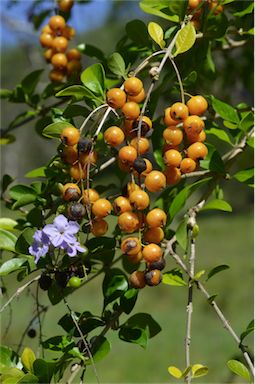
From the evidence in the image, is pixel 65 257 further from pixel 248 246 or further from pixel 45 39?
pixel 248 246

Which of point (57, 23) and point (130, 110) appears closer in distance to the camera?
point (130, 110)

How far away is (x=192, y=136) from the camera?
892 millimetres

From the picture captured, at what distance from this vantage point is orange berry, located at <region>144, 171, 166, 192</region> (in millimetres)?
856

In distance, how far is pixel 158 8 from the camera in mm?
1079

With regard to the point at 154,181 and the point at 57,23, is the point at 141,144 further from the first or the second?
the point at 57,23

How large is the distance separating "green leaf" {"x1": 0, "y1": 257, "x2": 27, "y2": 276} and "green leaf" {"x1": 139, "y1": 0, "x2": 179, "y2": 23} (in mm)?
431

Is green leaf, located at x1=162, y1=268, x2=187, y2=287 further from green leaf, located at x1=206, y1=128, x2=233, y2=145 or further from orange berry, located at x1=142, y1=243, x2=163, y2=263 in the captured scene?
green leaf, located at x1=206, y1=128, x2=233, y2=145

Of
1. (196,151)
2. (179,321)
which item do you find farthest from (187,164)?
(179,321)

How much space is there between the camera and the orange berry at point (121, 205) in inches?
34.1

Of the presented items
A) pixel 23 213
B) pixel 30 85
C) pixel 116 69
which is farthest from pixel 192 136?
pixel 30 85

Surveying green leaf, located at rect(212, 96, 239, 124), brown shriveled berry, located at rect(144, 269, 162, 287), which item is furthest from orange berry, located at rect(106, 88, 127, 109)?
green leaf, located at rect(212, 96, 239, 124)

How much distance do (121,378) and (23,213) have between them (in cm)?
232

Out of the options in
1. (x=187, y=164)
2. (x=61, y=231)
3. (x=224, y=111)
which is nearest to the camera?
(x=61, y=231)

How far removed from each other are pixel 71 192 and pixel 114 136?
88 millimetres
